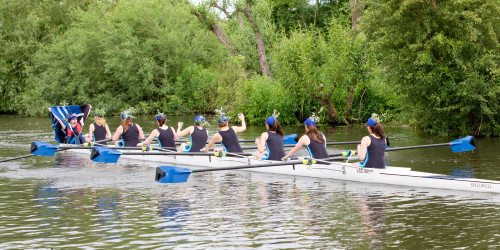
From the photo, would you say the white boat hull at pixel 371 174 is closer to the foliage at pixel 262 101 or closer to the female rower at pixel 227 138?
the female rower at pixel 227 138

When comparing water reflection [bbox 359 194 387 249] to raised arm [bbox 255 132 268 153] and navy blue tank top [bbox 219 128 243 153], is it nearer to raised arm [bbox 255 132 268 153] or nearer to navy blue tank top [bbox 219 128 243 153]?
raised arm [bbox 255 132 268 153]

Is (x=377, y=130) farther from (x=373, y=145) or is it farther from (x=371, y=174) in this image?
(x=371, y=174)

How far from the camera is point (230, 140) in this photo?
655 inches

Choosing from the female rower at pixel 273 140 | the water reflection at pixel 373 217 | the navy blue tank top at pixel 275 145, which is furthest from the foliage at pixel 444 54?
the water reflection at pixel 373 217

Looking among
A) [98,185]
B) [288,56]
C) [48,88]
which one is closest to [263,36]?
[288,56]

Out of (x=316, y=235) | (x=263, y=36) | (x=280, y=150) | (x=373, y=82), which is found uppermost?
(x=263, y=36)

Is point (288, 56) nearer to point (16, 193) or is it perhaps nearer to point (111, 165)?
point (111, 165)

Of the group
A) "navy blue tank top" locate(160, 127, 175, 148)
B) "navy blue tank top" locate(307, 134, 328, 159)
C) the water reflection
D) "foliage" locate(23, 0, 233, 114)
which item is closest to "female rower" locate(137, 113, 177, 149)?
"navy blue tank top" locate(160, 127, 175, 148)

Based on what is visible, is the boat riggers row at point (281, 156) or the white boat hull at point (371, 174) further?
the boat riggers row at point (281, 156)

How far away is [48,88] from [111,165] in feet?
97.6

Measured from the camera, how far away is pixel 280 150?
15383 mm

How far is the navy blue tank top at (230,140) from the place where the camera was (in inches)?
653

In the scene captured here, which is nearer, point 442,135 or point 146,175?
point 146,175

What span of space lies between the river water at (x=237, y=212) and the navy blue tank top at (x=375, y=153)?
A: 1.71 ft
